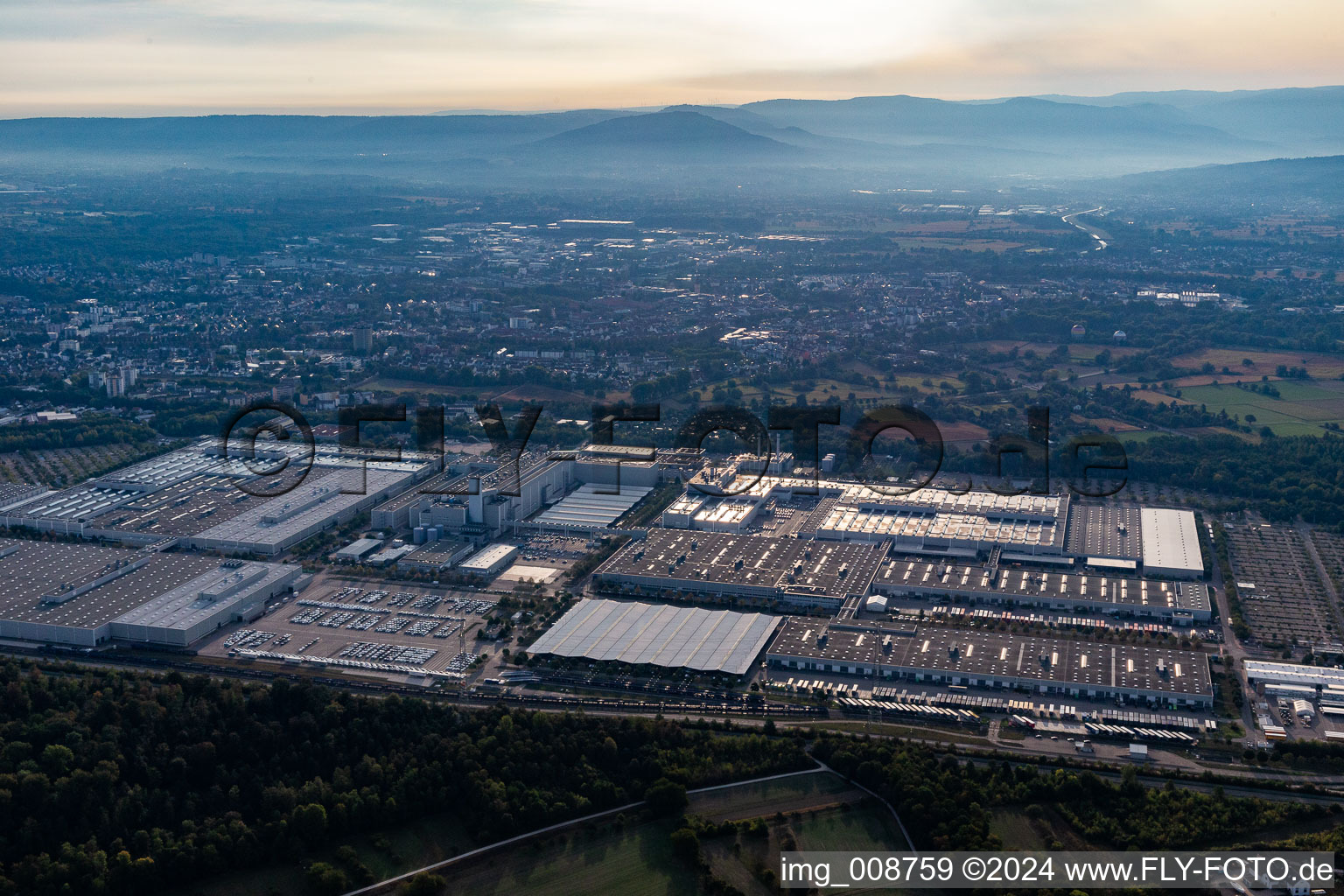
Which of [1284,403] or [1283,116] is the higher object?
[1283,116]

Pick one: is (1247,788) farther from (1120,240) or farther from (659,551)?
(1120,240)

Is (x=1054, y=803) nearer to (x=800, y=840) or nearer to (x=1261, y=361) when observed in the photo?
(x=800, y=840)

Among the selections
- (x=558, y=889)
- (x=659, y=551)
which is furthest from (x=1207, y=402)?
(x=558, y=889)

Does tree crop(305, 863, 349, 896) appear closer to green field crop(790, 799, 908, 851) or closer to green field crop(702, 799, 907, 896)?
green field crop(702, 799, 907, 896)

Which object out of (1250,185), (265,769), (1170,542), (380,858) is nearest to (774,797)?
(380,858)

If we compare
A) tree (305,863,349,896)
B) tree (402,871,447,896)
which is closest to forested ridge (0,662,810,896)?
tree (305,863,349,896)

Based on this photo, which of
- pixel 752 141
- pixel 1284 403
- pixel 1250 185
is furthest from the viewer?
pixel 752 141
